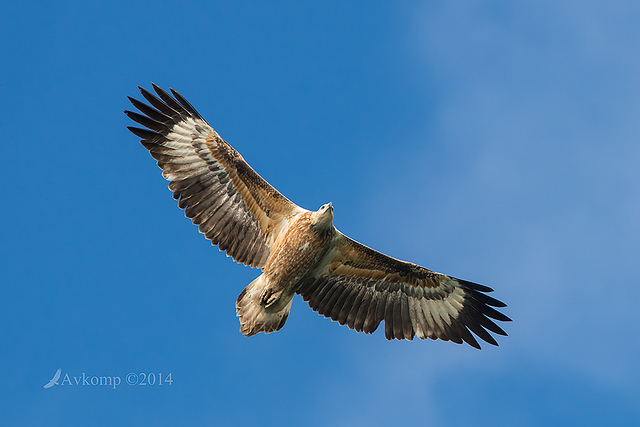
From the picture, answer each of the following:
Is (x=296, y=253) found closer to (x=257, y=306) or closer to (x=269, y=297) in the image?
(x=269, y=297)

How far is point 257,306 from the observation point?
437 inches

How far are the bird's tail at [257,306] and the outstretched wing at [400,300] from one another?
81cm

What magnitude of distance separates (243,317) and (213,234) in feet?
4.44

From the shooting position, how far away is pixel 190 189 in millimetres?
11383

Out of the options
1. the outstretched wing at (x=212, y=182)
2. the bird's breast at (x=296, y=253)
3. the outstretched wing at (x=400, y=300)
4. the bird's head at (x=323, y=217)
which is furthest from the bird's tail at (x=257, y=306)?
the bird's head at (x=323, y=217)

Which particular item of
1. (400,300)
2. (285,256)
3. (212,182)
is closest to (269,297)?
(285,256)

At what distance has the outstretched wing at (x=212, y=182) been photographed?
1141cm

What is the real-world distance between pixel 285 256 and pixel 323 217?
82 cm

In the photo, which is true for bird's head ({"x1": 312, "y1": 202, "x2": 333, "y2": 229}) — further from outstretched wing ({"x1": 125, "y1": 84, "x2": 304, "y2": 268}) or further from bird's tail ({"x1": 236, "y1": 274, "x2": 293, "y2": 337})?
bird's tail ({"x1": 236, "y1": 274, "x2": 293, "y2": 337})

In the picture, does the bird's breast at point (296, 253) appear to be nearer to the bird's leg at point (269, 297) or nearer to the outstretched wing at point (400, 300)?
the bird's leg at point (269, 297)

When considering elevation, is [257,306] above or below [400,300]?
below

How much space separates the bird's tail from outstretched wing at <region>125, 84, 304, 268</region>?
47 cm

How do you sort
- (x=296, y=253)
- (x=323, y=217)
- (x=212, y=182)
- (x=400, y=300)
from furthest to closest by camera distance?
(x=400, y=300) → (x=212, y=182) → (x=296, y=253) → (x=323, y=217)

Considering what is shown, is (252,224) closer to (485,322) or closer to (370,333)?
(370,333)
